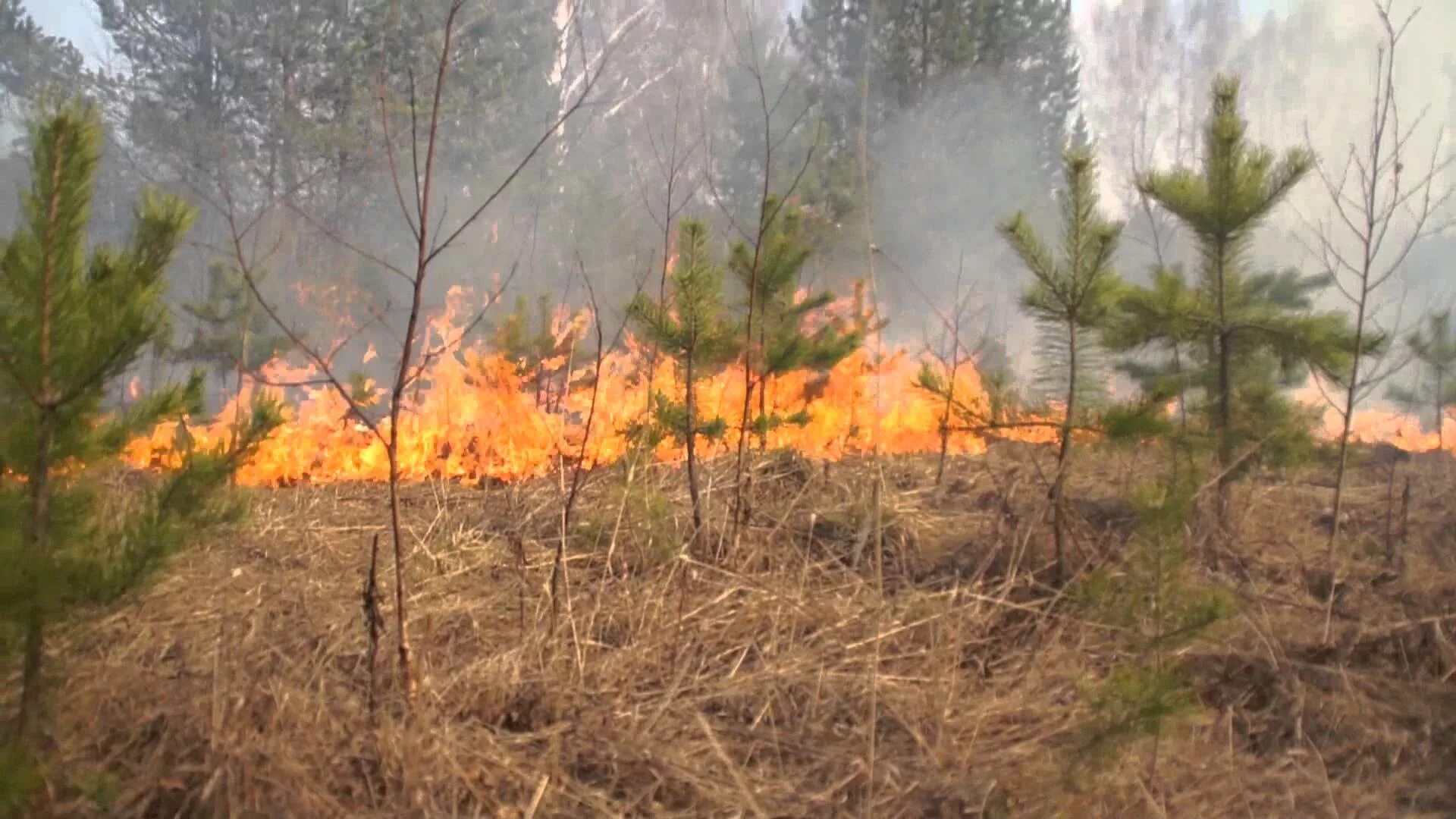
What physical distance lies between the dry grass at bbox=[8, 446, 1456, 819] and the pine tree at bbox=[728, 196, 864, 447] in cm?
84

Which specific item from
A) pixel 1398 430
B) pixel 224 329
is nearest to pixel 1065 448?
pixel 1398 430

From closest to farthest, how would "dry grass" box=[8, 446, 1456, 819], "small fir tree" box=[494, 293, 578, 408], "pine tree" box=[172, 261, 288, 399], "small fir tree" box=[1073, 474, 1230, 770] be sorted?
"small fir tree" box=[1073, 474, 1230, 770] < "dry grass" box=[8, 446, 1456, 819] < "small fir tree" box=[494, 293, 578, 408] < "pine tree" box=[172, 261, 288, 399]

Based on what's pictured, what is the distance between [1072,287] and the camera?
422 centimetres

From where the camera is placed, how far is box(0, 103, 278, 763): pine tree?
219 cm

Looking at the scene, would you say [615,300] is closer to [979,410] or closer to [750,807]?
[979,410]

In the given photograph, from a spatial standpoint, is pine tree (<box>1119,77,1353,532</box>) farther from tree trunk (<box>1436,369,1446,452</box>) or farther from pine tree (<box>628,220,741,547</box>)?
tree trunk (<box>1436,369,1446,452</box>)

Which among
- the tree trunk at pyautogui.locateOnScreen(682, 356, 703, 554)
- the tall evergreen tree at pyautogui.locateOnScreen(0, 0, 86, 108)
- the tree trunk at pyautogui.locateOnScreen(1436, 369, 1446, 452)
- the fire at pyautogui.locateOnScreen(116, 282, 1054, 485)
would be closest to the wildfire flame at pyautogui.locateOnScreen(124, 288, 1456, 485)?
the fire at pyautogui.locateOnScreen(116, 282, 1054, 485)

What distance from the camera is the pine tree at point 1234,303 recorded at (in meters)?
4.59

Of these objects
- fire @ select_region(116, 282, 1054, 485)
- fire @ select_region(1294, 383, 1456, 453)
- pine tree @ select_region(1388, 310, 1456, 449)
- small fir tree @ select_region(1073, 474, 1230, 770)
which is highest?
pine tree @ select_region(1388, 310, 1456, 449)

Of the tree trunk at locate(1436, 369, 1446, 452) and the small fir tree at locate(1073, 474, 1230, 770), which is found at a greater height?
the tree trunk at locate(1436, 369, 1446, 452)

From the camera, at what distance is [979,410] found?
4473 millimetres

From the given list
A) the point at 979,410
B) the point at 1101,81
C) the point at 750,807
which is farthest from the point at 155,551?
the point at 1101,81

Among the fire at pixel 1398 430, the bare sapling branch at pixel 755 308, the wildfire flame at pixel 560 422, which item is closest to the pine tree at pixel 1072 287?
the bare sapling branch at pixel 755 308

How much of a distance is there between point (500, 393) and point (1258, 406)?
20.4 ft
